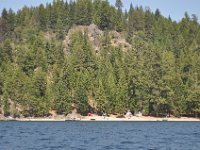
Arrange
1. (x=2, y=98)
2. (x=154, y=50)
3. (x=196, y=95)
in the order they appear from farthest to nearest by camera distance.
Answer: (x=154, y=50) < (x=2, y=98) < (x=196, y=95)

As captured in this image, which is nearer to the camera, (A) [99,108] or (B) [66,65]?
(A) [99,108]

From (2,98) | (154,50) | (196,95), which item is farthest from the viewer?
(154,50)

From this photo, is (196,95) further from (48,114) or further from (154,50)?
(48,114)

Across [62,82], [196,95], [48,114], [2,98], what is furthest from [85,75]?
[196,95]

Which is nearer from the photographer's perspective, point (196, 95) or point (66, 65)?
point (196, 95)

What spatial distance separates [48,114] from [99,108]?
67.6ft

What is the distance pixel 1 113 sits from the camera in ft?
591

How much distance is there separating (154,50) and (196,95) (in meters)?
32.4

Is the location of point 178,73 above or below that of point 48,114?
above

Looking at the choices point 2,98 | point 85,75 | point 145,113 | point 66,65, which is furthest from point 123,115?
point 2,98

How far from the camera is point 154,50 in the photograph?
191750mm

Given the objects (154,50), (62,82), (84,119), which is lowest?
(84,119)

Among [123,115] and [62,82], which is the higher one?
[62,82]

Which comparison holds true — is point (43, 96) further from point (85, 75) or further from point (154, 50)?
point (154, 50)
